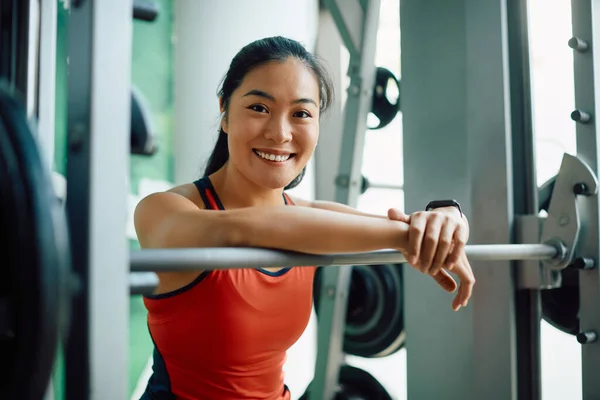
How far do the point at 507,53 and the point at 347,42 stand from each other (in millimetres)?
747

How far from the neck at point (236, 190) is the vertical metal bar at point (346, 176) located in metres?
0.77

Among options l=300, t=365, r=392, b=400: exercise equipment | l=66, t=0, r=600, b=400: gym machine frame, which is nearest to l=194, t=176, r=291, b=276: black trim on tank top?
l=66, t=0, r=600, b=400: gym machine frame

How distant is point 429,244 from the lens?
3.07ft

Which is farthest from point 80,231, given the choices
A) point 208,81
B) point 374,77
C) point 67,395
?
point 208,81

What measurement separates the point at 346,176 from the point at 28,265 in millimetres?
1647

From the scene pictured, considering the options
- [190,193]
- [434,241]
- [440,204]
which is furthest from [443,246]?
[190,193]

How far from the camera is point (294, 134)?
1.24 m

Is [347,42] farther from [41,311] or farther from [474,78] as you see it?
[41,311]

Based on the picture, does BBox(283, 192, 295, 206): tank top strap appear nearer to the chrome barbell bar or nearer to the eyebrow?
the eyebrow

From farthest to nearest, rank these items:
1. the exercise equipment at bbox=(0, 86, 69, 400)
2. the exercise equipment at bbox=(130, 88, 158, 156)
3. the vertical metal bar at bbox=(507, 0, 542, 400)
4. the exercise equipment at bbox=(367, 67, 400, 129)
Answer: the exercise equipment at bbox=(367, 67, 400, 129) < the vertical metal bar at bbox=(507, 0, 542, 400) < the exercise equipment at bbox=(130, 88, 158, 156) < the exercise equipment at bbox=(0, 86, 69, 400)

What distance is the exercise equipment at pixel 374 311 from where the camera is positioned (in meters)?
1.88

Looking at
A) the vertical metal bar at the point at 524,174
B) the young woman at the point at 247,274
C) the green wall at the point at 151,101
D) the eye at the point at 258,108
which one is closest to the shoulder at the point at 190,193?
the young woman at the point at 247,274

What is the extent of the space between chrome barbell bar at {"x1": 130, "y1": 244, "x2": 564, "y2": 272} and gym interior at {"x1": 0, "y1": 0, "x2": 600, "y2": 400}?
0.04 feet

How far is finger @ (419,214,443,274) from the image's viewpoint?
936mm
